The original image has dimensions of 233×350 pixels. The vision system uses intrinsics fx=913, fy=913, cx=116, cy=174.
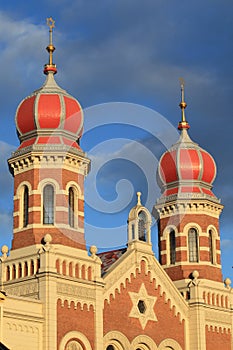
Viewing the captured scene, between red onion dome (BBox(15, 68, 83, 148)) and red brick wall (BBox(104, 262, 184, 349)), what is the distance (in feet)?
26.3

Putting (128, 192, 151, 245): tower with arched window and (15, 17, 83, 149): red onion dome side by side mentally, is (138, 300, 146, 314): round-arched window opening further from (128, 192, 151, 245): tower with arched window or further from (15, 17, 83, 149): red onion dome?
(15, 17, 83, 149): red onion dome

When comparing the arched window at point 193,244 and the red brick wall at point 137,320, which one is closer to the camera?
the red brick wall at point 137,320

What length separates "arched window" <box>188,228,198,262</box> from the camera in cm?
5334

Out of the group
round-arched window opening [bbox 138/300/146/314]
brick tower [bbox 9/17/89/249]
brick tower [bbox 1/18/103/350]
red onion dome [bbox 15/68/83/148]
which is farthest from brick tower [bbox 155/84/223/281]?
red onion dome [bbox 15/68/83/148]

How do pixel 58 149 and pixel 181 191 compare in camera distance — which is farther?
pixel 181 191

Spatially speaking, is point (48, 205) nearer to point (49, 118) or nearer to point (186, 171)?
point (49, 118)

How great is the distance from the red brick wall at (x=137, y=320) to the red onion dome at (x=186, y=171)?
24.5 feet

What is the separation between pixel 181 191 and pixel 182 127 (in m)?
4.76

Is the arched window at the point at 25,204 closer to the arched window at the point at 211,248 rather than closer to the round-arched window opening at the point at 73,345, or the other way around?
the round-arched window opening at the point at 73,345

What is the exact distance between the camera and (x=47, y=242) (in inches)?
1688

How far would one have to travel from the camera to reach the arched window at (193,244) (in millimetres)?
53341

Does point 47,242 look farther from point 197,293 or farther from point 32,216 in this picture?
point 197,293

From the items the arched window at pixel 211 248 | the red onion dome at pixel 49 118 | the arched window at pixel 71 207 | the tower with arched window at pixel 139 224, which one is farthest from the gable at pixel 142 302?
the red onion dome at pixel 49 118

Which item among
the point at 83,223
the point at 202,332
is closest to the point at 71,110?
the point at 83,223
